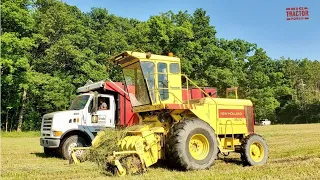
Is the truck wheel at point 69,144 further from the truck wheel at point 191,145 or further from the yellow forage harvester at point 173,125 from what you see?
the truck wheel at point 191,145

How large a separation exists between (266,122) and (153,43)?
2880 cm

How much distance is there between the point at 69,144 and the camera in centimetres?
1273

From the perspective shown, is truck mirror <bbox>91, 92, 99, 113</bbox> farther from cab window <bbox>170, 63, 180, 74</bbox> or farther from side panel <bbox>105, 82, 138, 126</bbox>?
cab window <bbox>170, 63, 180, 74</bbox>

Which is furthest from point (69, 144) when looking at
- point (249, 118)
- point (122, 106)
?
point (249, 118)

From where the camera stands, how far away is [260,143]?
35.5 feet

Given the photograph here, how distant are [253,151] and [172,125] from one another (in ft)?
9.96

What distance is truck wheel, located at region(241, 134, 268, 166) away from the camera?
10.3m

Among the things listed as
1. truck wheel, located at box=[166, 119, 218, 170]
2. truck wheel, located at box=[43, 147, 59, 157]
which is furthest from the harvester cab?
truck wheel, located at box=[43, 147, 59, 157]

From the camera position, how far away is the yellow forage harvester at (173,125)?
856cm

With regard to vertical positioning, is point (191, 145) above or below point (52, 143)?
above

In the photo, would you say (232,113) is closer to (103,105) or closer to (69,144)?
(103,105)

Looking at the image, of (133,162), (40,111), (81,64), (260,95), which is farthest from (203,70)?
(133,162)

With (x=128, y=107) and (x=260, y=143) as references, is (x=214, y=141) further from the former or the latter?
(x=128, y=107)

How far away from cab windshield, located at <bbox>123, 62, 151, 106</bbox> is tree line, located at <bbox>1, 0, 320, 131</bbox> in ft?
62.6
